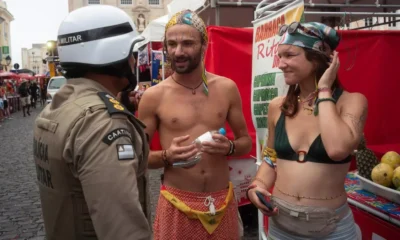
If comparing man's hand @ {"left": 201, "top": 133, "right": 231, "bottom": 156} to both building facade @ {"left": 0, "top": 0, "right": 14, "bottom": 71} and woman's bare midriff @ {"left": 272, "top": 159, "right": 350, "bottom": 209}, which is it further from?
building facade @ {"left": 0, "top": 0, "right": 14, "bottom": 71}

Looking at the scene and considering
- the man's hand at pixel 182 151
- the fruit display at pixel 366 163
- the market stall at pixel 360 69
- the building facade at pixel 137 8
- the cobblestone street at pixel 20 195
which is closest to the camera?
the man's hand at pixel 182 151

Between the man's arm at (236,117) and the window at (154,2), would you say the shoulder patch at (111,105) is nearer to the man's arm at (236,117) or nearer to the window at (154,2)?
the man's arm at (236,117)

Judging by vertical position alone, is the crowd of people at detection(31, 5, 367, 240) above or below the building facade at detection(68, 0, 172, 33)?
below

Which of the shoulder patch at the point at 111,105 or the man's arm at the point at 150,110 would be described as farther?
the man's arm at the point at 150,110

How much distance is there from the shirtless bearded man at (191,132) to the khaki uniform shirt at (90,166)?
0.96 metres

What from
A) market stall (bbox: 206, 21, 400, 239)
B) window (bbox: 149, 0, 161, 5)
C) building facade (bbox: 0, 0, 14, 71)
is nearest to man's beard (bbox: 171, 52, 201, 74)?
market stall (bbox: 206, 21, 400, 239)

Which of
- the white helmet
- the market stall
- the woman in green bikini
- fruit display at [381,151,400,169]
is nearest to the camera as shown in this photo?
the white helmet

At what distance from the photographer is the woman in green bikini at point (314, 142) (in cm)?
203

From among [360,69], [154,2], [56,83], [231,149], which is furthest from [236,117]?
[154,2]

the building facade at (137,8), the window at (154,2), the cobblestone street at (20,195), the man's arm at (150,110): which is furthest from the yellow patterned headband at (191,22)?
the window at (154,2)

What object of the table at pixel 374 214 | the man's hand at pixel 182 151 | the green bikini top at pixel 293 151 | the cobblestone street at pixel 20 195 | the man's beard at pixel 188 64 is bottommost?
the cobblestone street at pixel 20 195

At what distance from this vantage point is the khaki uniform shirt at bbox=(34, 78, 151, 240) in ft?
4.57

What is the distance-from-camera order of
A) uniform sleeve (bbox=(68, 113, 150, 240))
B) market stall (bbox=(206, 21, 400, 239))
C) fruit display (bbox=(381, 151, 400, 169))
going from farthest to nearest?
1. market stall (bbox=(206, 21, 400, 239))
2. fruit display (bbox=(381, 151, 400, 169))
3. uniform sleeve (bbox=(68, 113, 150, 240))

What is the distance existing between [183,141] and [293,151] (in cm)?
66
